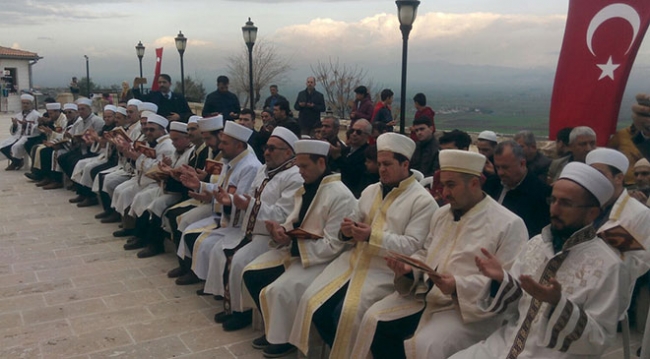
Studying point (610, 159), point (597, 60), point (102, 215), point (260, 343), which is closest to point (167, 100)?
point (102, 215)

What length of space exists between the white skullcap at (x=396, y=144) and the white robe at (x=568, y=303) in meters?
1.26

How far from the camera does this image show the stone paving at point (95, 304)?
508 centimetres

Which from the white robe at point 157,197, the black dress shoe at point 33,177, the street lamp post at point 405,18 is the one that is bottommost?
the black dress shoe at point 33,177

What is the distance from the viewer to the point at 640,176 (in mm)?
5258

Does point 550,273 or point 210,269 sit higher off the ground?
point 550,273

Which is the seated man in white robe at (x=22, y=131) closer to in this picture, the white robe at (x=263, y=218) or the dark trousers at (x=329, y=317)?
→ the white robe at (x=263, y=218)

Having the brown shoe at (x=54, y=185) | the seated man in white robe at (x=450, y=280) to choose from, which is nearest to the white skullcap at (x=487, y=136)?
the seated man in white robe at (x=450, y=280)

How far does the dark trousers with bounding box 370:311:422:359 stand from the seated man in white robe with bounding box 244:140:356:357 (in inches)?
36.0

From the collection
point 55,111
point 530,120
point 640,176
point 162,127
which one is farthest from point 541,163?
point 55,111

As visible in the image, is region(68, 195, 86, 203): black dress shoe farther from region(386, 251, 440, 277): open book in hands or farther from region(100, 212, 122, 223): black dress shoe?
region(386, 251, 440, 277): open book in hands

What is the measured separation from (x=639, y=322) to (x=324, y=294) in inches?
101

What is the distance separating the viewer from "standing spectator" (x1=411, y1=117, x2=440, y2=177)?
695cm

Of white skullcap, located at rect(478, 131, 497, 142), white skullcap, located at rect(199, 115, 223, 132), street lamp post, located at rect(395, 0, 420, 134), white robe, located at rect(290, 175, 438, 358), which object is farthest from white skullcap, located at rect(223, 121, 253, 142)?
street lamp post, located at rect(395, 0, 420, 134)

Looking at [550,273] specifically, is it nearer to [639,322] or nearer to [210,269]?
[639,322]
